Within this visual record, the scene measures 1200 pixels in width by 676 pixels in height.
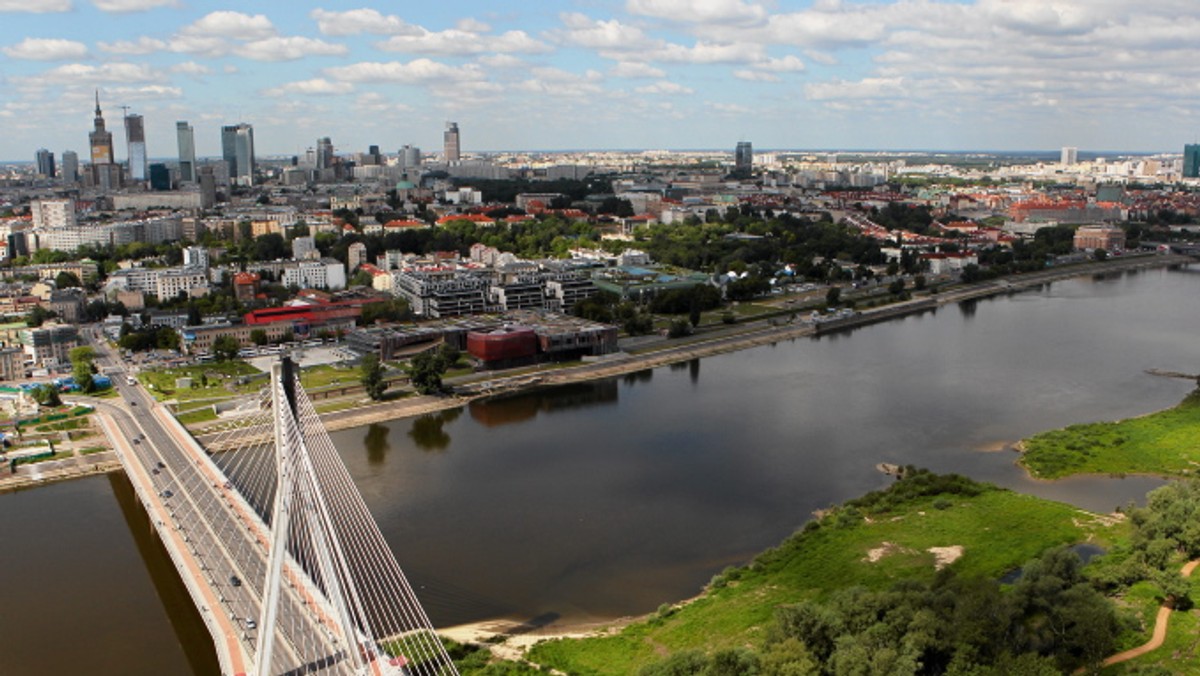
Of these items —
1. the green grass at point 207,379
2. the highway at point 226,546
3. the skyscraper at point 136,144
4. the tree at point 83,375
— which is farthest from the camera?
the skyscraper at point 136,144

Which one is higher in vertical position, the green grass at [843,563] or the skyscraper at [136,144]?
the skyscraper at [136,144]

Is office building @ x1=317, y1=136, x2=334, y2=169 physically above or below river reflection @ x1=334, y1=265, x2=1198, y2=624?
above

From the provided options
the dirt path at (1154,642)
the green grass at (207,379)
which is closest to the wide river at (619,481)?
the green grass at (207,379)

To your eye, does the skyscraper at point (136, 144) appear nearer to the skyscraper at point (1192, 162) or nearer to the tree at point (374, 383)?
the tree at point (374, 383)

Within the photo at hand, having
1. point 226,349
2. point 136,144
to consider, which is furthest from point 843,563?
point 136,144

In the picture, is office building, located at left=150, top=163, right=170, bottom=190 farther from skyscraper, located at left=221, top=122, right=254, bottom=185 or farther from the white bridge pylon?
the white bridge pylon

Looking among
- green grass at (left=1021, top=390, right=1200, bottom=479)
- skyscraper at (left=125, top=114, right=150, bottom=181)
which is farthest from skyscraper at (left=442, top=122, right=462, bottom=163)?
green grass at (left=1021, top=390, right=1200, bottom=479)
